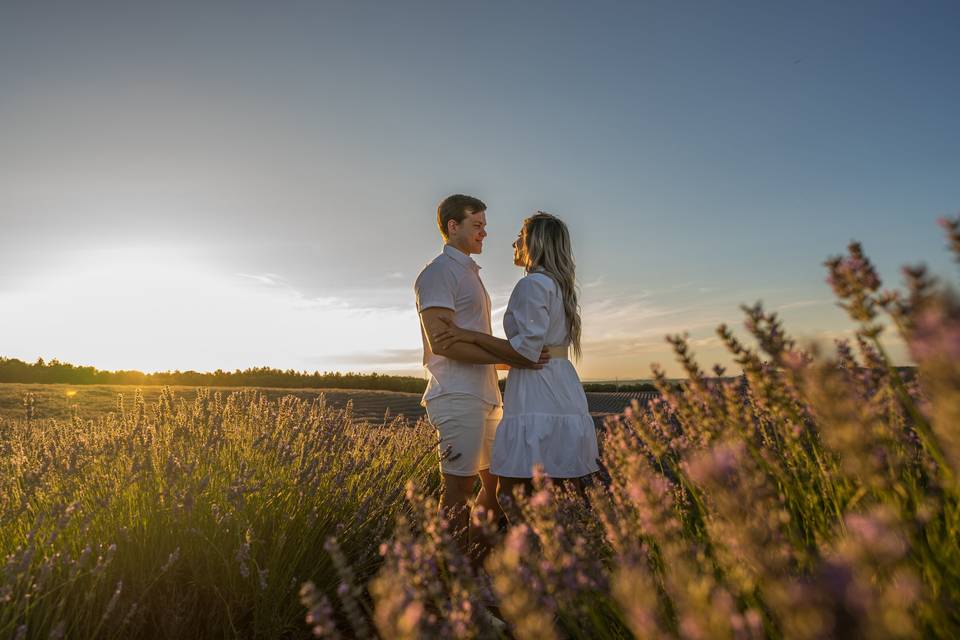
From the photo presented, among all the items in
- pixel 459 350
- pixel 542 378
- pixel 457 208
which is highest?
pixel 457 208

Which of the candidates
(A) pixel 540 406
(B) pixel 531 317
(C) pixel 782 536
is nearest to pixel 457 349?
(B) pixel 531 317

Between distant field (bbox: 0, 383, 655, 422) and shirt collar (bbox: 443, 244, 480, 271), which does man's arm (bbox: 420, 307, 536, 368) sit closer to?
shirt collar (bbox: 443, 244, 480, 271)

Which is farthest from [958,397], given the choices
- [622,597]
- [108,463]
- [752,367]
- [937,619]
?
[108,463]

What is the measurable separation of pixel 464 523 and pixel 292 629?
1.45 m

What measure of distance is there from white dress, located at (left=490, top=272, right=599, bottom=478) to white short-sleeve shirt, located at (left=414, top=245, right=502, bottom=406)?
254 millimetres

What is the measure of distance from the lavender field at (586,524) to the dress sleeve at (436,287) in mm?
980

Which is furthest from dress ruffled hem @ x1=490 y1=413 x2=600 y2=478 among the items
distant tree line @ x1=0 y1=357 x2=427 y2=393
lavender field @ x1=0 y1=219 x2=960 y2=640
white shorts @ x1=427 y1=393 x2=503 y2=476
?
distant tree line @ x1=0 y1=357 x2=427 y2=393

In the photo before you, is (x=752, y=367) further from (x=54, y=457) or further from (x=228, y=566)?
(x=54, y=457)

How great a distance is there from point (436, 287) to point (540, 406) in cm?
100

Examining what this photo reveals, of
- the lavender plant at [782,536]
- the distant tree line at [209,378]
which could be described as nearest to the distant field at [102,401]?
the distant tree line at [209,378]

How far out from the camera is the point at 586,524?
9.47 ft

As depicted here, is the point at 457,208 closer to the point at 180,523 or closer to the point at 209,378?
the point at 180,523

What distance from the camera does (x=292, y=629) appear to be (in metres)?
2.77

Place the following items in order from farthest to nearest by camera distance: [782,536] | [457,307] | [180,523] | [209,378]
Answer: [209,378], [457,307], [180,523], [782,536]
